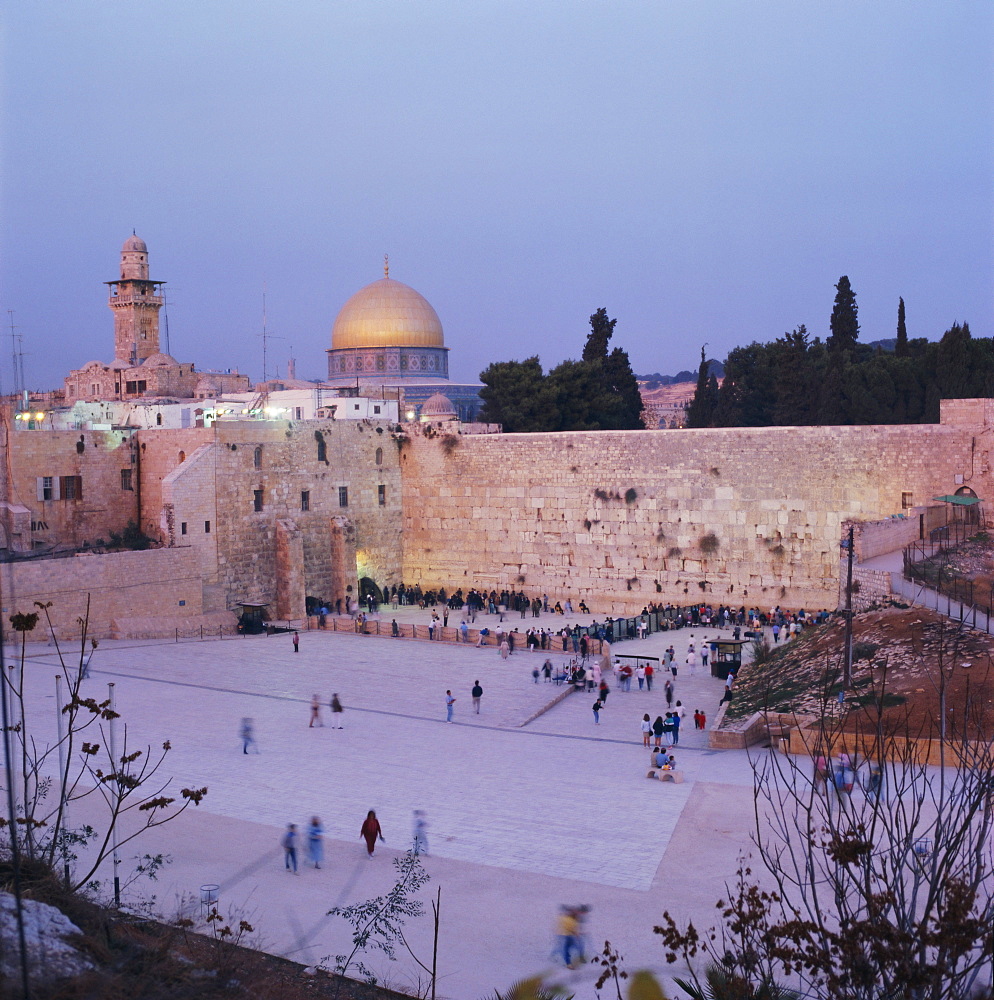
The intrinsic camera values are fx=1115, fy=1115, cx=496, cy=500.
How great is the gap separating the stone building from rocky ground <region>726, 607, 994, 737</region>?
28.5 m

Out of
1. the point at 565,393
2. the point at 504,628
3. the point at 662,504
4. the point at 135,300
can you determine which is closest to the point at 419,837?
the point at 504,628

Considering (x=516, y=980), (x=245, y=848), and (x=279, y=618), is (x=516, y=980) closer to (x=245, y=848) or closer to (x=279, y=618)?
(x=245, y=848)

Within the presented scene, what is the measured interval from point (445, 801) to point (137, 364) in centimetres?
3498

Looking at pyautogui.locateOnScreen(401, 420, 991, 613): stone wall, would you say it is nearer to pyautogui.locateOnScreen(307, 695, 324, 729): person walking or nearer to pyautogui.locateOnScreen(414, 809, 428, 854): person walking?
pyautogui.locateOnScreen(307, 695, 324, 729): person walking

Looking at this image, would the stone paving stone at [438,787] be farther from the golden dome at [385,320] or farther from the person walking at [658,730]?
the golden dome at [385,320]

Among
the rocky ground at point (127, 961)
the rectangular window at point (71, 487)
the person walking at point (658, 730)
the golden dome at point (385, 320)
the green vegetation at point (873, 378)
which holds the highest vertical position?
the golden dome at point (385, 320)

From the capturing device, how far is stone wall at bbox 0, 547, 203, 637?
65.6 feet

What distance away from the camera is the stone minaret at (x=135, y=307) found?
138 ft

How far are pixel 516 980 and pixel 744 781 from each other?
5.16 m

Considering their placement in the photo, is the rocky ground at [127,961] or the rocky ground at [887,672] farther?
the rocky ground at [887,672]

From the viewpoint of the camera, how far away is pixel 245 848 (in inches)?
398

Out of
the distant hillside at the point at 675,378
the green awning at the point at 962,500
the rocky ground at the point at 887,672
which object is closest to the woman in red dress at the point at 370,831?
the rocky ground at the point at 887,672

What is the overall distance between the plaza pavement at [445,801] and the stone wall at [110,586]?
161 cm

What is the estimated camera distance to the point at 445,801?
38.2ft
